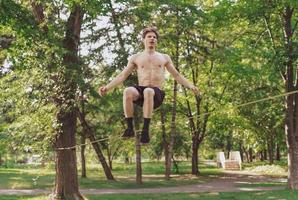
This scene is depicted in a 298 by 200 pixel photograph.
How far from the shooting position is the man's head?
5.63 m

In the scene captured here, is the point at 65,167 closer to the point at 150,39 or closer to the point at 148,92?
the point at 148,92

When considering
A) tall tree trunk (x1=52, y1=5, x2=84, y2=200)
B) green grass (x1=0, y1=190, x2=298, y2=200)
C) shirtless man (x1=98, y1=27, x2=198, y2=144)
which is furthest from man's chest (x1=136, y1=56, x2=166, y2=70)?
green grass (x1=0, y1=190, x2=298, y2=200)

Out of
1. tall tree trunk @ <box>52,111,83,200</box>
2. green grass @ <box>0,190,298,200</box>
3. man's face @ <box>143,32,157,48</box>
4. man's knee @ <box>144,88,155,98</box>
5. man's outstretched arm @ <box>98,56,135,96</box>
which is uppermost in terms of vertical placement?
man's face @ <box>143,32,157,48</box>

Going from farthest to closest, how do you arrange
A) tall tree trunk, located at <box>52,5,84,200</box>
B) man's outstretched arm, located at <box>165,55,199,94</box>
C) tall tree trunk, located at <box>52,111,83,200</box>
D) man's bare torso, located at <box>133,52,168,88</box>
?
tall tree trunk, located at <box>52,111,83,200</box>, tall tree trunk, located at <box>52,5,84,200</box>, man's outstretched arm, located at <box>165,55,199,94</box>, man's bare torso, located at <box>133,52,168,88</box>

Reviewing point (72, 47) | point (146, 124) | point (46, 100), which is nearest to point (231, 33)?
point (72, 47)

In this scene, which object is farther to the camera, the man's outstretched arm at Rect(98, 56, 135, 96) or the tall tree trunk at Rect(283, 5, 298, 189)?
the tall tree trunk at Rect(283, 5, 298, 189)

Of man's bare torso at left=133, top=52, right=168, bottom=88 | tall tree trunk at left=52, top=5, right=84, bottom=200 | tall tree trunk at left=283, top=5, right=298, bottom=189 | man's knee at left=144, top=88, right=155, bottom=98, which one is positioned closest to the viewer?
man's knee at left=144, top=88, right=155, bottom=98

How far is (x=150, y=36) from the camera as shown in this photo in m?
5.64

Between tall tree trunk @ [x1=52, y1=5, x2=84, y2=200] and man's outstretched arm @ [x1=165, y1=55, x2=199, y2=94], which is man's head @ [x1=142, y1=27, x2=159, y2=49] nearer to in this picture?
man's outstretched arm @ [x1=165, y1=55, x2=199, y2=94]

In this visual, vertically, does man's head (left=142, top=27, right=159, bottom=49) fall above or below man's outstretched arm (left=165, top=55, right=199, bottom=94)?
above

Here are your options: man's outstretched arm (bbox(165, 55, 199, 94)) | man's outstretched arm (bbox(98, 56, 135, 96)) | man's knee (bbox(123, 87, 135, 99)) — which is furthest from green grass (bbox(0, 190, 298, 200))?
man's knee (bbox(123, 87, 135, 99))

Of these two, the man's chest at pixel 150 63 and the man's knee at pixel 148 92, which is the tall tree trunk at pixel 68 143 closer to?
the man's chest at pixel 150 63

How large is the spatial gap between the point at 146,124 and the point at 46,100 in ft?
36.1

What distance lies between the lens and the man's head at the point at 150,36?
5.63 meters
